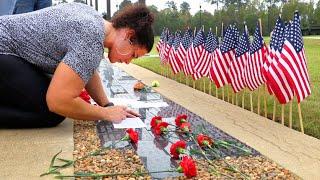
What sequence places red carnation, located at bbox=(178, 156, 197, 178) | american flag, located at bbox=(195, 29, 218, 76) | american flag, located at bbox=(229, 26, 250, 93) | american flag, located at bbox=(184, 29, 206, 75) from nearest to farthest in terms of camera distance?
1. red carnation, located at bbox=(178, 156, 197, 178)
2. american flag, located at bbox=(229, 26, 250, 93)
3. american flag, located at bbox=(195, 29, 218, 76)
4. american flag, located at bbox=(184, 29, 206, 75)

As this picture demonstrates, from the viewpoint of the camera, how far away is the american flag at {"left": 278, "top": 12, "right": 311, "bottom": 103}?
4715 mm

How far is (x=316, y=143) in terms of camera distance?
3.88 m

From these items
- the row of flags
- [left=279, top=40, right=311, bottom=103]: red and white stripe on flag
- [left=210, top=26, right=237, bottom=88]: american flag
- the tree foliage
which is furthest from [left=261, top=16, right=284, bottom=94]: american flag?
the tree foliage

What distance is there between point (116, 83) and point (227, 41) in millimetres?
2084

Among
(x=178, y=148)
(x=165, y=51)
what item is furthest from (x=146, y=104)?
(x=165, y=51)

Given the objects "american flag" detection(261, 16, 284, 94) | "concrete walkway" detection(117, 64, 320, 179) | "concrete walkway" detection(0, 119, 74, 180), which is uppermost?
"american flag" detection(261, 16, 284, 94)

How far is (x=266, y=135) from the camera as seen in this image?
13.6ft

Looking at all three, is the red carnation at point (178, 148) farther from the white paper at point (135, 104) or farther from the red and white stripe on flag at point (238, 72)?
the red and white stripe on flag at point (238, 72)

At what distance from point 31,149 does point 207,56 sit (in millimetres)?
4440

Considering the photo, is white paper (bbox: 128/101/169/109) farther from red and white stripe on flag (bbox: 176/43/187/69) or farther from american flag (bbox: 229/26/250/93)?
red and white stripe on flag (bbox: 176/43/187/69)

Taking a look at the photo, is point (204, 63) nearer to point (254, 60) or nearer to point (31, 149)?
point (254, 60)

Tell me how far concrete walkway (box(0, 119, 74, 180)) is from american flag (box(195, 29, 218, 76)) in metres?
3.38

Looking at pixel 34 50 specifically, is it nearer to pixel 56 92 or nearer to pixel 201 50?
pixel 56 92

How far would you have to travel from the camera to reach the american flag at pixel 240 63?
5965mm
